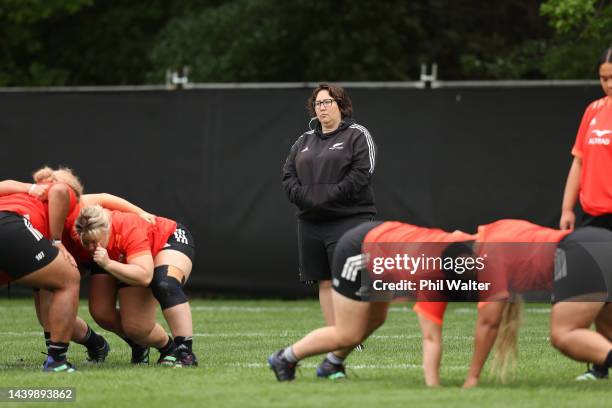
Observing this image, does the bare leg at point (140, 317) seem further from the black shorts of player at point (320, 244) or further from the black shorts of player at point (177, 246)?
the black shorts of player at point (320, 244)

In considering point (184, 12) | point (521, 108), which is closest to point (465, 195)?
point (521, 108)

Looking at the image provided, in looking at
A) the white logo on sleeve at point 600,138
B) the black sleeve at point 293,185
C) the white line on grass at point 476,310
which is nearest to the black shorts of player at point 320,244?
the black sleeve at point 293,185

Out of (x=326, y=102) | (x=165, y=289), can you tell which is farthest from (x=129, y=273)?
(x=326, y=102)

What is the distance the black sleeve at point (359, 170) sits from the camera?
8859 millimetres

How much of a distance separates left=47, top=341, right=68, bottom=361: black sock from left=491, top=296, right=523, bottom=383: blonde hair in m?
2.78

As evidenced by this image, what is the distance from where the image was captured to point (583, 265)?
6.88m

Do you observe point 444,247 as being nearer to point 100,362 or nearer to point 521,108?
point 100,362

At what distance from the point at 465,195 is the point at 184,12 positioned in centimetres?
1150

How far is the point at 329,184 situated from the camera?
29.2 feet

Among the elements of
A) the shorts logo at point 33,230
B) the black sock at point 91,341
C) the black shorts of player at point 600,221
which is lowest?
the black sock at point 91,341

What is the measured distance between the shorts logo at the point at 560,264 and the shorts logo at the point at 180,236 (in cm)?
294

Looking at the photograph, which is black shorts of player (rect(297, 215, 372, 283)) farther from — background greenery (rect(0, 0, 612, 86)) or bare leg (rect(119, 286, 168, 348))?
background greenery (rect(0, 0, 612, 86))

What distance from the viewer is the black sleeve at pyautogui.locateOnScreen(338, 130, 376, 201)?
8.86m

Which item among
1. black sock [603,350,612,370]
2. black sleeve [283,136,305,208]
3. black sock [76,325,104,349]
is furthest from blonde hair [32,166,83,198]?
black sock [603,350,612,370]
